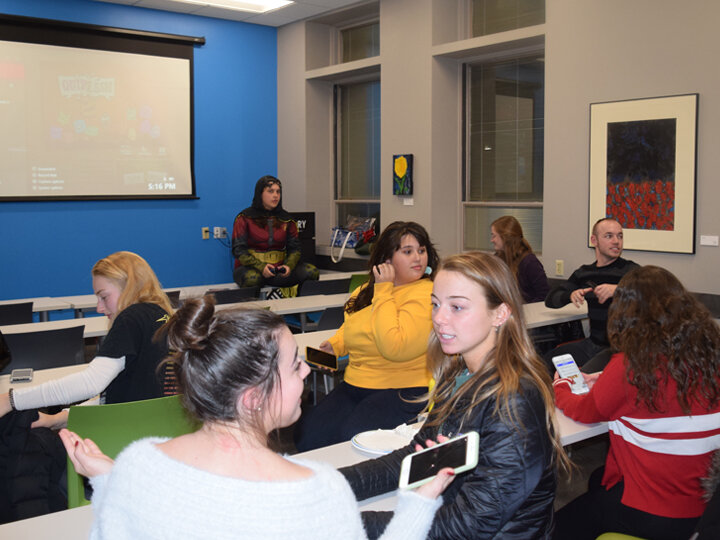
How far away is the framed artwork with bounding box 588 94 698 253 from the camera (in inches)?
185

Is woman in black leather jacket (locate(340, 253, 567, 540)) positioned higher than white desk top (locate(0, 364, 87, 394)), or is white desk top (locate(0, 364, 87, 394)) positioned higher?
woman in black leather jacket (locate(340, 253, 567, 540))

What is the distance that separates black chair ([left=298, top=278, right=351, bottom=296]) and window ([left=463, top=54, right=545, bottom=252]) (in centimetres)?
170

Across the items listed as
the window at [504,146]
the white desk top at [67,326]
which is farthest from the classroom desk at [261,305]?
the window at [504,146]

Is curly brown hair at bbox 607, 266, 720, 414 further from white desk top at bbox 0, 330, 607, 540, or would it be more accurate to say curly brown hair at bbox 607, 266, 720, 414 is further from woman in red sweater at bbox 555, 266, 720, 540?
white desk top at bbox 0, 330, 607, 540

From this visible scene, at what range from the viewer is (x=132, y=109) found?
23.3 ft

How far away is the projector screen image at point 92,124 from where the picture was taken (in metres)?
6.49

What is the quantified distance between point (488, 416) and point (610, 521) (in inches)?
32.5

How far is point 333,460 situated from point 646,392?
0.96 metres

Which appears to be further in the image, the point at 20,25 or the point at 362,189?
the point at 362,189

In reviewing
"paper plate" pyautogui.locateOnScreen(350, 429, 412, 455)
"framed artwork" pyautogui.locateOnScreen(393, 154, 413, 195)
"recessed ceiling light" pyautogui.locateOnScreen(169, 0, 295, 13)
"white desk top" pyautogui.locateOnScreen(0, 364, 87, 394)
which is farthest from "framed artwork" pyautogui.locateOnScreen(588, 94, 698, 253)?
"white desk top" pyautogui.locateOnScreen(0, 364, 87, 394)

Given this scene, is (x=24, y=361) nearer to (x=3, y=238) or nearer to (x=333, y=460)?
(x=333, y=460)

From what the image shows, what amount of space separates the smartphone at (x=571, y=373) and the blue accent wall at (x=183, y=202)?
557 cm

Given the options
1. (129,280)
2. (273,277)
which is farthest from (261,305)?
(273,277)

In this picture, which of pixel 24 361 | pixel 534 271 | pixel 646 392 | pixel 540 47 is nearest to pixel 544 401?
pixel 646 392
